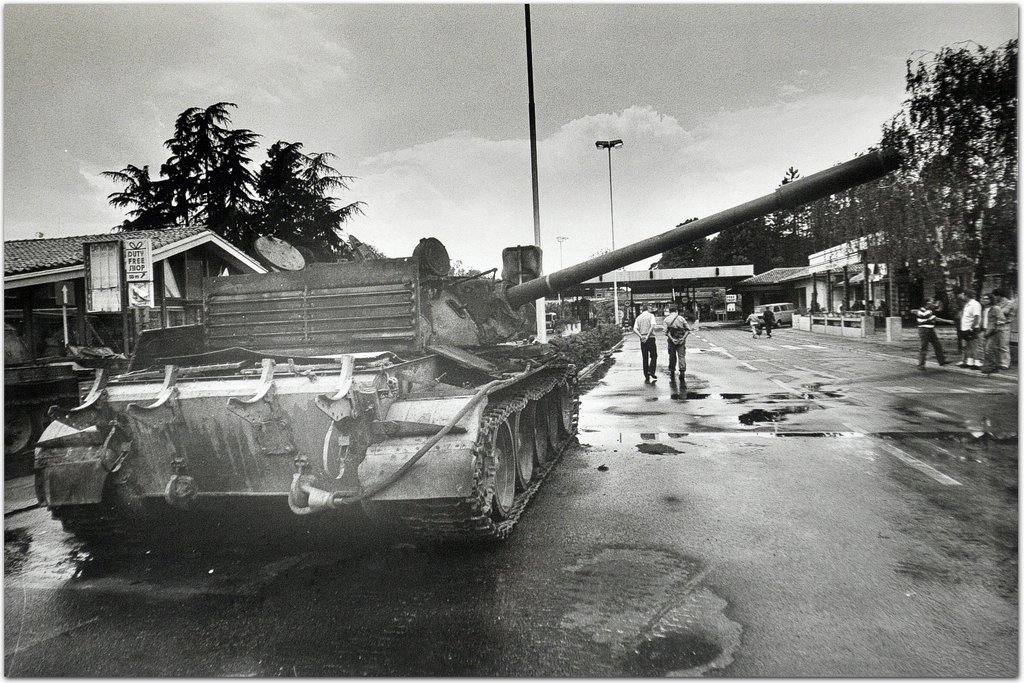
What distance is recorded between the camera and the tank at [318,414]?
3688mm

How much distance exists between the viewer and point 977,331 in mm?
12477

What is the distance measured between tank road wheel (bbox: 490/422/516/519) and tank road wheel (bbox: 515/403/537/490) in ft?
0.82

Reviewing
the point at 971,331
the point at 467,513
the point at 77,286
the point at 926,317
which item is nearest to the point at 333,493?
the point at 467,513

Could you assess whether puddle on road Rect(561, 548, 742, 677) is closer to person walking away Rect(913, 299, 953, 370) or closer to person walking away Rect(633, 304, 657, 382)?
person walking away Rect(633, 304, 657, 382)

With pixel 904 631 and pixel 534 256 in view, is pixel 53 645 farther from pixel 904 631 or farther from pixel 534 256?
pixel 534 256

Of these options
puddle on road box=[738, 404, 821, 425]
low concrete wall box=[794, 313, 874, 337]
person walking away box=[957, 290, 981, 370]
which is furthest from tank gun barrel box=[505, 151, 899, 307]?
low concrete wall box=[794, 313, 874, 337]

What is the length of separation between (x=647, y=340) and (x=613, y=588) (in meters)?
10.5

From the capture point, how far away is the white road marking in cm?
542

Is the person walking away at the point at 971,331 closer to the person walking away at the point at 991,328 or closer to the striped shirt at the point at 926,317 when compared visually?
the person walking away at the point at 991,328

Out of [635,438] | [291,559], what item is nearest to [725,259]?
[635,438]

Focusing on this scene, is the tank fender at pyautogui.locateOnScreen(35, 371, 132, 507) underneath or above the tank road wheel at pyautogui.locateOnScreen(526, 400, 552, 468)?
above

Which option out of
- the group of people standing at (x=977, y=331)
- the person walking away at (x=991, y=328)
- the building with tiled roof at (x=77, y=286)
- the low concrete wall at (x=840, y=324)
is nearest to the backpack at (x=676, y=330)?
the group of people standing at (x=977, y=331)

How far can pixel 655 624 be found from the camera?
309cm

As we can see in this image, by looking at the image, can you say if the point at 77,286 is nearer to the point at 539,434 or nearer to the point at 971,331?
the point at 539,434
